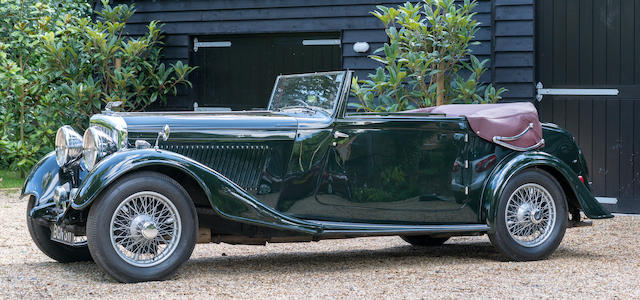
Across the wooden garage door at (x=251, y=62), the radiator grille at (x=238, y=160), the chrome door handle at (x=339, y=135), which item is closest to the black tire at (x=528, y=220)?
the chrome door handle at (x=339, y=135)

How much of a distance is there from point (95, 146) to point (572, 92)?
5365 millimetres

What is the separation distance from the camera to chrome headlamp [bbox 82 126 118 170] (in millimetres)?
4621

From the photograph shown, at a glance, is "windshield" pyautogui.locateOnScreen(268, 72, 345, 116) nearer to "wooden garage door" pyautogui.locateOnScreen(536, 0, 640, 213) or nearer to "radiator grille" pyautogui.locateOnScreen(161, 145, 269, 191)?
"radiator grille" pyautogui.locateOnScreen(161, 145, 269, 191)

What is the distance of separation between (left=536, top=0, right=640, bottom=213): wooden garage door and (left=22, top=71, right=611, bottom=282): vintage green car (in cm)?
284

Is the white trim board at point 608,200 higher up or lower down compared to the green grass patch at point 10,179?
lower down

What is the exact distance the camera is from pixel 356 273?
4.82m

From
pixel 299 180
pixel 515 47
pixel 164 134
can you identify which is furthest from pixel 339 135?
pixel 515 47

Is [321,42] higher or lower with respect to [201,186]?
higher

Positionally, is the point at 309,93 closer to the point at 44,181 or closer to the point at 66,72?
the point at 44,181

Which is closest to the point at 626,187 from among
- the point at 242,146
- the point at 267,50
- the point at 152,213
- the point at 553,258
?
the point at 553,258

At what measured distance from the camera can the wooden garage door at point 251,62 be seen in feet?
31.4

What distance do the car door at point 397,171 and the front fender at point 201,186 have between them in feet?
1.10

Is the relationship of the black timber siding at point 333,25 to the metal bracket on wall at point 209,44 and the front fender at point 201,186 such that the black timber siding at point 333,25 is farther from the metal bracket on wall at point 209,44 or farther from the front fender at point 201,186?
the front fender at point 201,186

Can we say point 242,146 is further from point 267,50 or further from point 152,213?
point 267,50
